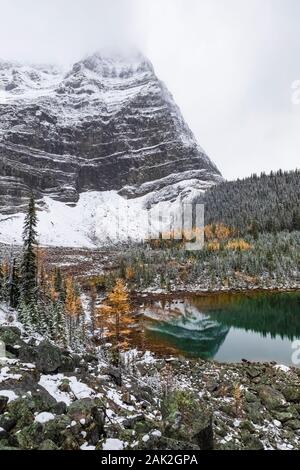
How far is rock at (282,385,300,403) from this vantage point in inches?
1201

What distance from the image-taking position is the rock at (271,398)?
28.8 m

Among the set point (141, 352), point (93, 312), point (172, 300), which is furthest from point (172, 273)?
point (141, 352)

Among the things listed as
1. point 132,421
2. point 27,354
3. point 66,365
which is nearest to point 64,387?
point 66,365

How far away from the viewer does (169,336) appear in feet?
226

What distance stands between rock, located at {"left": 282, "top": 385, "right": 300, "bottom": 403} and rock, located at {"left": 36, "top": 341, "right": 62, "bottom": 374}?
20554mm

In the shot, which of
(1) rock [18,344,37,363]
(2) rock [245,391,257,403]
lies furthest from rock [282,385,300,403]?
(1) rock [18,344,37,363]

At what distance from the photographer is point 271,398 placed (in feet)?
98.1

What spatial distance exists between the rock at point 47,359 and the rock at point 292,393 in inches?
809

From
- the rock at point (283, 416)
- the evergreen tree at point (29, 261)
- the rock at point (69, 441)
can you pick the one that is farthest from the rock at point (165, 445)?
the evergreen tree at point (29, 261)

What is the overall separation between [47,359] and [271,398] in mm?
19493

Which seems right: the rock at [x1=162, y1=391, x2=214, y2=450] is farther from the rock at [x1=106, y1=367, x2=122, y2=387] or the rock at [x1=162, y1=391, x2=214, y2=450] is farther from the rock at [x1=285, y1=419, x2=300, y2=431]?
the rock at [x1=285, y1=419, x2=300, y2=431]

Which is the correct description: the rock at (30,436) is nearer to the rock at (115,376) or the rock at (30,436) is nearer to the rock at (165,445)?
the rock at (165,445)
